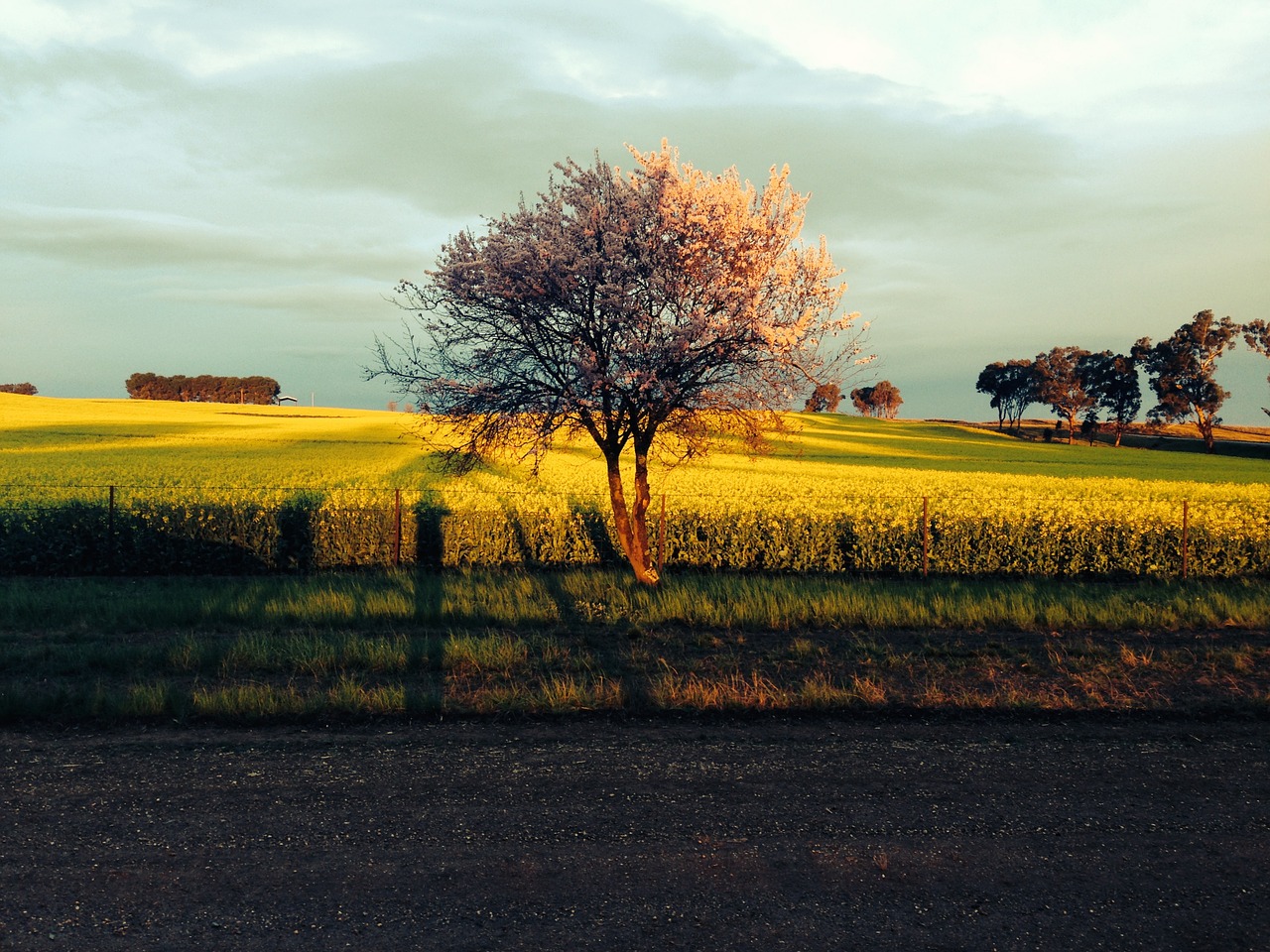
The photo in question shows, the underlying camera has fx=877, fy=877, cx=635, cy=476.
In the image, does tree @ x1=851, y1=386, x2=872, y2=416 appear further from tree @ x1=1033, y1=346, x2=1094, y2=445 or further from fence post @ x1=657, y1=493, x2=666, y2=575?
fence post @ x1=657, y1=493, x2=666, y2=575

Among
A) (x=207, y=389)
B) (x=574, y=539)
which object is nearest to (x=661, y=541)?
(x=574, y=539)

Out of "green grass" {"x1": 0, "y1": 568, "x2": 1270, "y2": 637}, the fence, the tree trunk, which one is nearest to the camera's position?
"green grass" {"x1": 0, "y1": 568, "x2": 1270, "y2": 637}

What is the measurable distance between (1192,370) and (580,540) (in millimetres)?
112602

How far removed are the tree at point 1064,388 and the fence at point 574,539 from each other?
108414 mm

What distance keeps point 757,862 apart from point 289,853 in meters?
2.79

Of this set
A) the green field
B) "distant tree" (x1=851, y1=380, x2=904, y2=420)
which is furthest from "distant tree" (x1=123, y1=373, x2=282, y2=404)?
"distant tree" (x1=851, y1=380, x2=904, y2=420)

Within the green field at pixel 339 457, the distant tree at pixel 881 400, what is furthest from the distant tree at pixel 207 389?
the distant tree at pixel 881 400

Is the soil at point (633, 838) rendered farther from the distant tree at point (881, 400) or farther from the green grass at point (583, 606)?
the distant tree at point (881, 400)

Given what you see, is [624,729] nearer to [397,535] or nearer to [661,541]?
[661,541]

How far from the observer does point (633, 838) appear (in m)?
5.52

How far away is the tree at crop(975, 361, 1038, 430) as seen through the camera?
148512 millimetres

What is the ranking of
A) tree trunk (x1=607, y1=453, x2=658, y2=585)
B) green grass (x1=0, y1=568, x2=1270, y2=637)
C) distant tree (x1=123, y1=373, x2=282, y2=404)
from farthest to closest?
distant tree (x1=123, y1=373, x2=282, y2=404)
tree trunk (x1=607, y1=453, x2=658, y2=585)
green grass (x1=0, y1=568, x2=1270, y2=637)

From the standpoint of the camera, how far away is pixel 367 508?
1834cm

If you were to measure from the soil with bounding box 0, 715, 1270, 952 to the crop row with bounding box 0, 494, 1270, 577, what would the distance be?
33.9 ft
